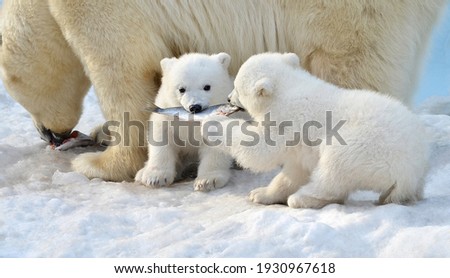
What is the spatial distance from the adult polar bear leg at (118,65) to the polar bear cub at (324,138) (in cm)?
85

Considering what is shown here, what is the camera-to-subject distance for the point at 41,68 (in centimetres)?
458

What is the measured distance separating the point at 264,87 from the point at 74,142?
2.15m

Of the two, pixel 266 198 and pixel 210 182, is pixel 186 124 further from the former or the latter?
pixel 266 198

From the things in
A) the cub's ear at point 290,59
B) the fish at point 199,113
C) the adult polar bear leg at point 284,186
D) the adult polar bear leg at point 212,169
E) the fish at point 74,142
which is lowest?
the fish at point 74,142

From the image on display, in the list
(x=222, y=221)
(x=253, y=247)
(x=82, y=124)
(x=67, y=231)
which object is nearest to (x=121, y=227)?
(x=67, y=231)

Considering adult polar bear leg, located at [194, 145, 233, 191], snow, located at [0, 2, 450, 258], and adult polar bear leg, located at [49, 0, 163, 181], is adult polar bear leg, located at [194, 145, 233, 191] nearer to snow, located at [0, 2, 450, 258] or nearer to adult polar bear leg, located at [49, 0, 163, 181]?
snow, located at [0, 2, 450, 258]

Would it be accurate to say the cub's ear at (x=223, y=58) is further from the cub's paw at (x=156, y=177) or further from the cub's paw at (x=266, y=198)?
the cub's paw at (x=266, y=198)

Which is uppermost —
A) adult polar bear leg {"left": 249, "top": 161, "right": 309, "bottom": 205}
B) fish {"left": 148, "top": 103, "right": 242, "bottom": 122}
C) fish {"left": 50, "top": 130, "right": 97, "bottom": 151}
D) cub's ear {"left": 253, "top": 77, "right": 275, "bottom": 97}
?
cub's ear {"left": 253, "top": 77, "right": 275, "bottom": 97}

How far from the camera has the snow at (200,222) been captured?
2762 millimetres

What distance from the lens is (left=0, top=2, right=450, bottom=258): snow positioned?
9.06 ft

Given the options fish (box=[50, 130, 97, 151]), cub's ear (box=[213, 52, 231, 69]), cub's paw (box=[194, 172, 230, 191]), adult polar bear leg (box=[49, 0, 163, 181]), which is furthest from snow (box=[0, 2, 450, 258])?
fish (box=[50, 130, 97, 151])

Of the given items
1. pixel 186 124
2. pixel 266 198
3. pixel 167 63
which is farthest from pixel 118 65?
pixel 266 198

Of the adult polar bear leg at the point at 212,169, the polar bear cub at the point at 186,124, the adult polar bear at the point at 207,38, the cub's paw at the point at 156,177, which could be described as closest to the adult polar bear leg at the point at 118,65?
the adult polar bear at the point at 207,38

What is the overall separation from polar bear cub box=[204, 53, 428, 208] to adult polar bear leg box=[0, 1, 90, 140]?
156cm
